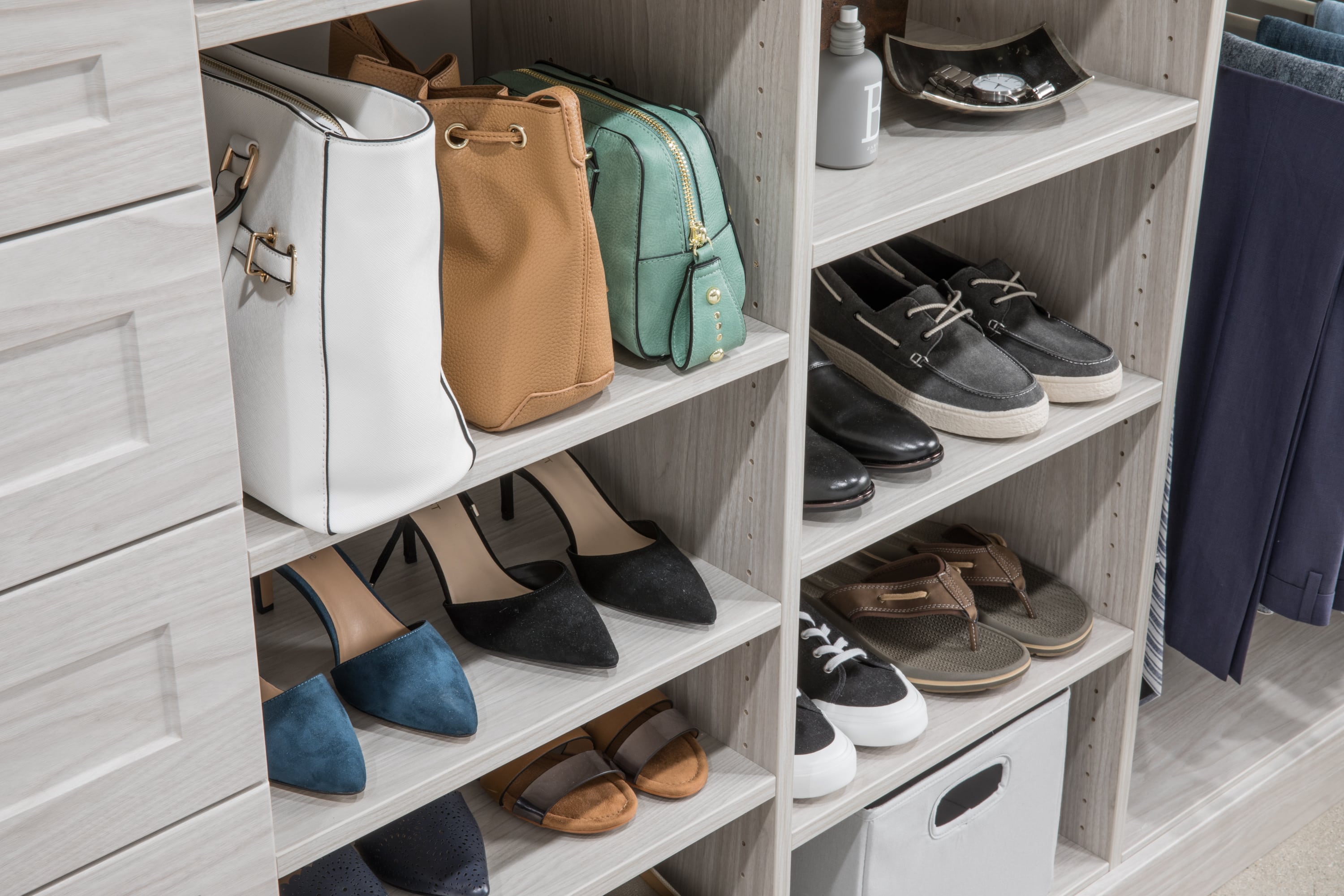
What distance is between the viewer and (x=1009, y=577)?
156cm

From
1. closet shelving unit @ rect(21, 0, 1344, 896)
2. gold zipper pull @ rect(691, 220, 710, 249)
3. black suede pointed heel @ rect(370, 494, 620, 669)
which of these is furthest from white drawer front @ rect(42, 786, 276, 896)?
→ gold zipper pull @ rect(691, 220, 710, 249)

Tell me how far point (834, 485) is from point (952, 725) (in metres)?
0.35

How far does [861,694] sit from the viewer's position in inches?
54.8

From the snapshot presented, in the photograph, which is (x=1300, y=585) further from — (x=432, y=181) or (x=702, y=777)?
(x=432, y=181)

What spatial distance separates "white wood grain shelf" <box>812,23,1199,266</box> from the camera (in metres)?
1.12

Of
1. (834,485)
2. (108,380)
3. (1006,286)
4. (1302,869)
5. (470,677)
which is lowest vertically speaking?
(1302,869)

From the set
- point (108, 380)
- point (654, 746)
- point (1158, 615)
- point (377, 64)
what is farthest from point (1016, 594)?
point (108, 380)

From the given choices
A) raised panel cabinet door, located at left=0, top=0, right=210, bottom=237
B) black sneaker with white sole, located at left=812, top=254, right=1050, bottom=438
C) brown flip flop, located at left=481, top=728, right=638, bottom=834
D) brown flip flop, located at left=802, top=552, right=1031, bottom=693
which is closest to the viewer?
raised panel cabinet door, located at left=0, top=0, right=210, bottom=237

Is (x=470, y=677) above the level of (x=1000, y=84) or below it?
below

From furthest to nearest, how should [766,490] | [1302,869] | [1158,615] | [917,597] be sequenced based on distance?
1. [1302,869]
2. [1158,615]
3. [917,597]
4. [766,490]

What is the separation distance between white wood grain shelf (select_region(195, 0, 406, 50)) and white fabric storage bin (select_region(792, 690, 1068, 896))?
98 centimetres

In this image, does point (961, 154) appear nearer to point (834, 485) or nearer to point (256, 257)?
point (834, 485)

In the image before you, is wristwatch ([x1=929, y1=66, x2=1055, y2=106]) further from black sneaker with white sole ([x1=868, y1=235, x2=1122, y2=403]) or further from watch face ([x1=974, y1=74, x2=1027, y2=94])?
black sneaker with white sole ([x1=868, y1=235, x2=1122, y2=403])

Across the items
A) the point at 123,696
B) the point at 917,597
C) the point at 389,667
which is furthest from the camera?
the point at 917,597
